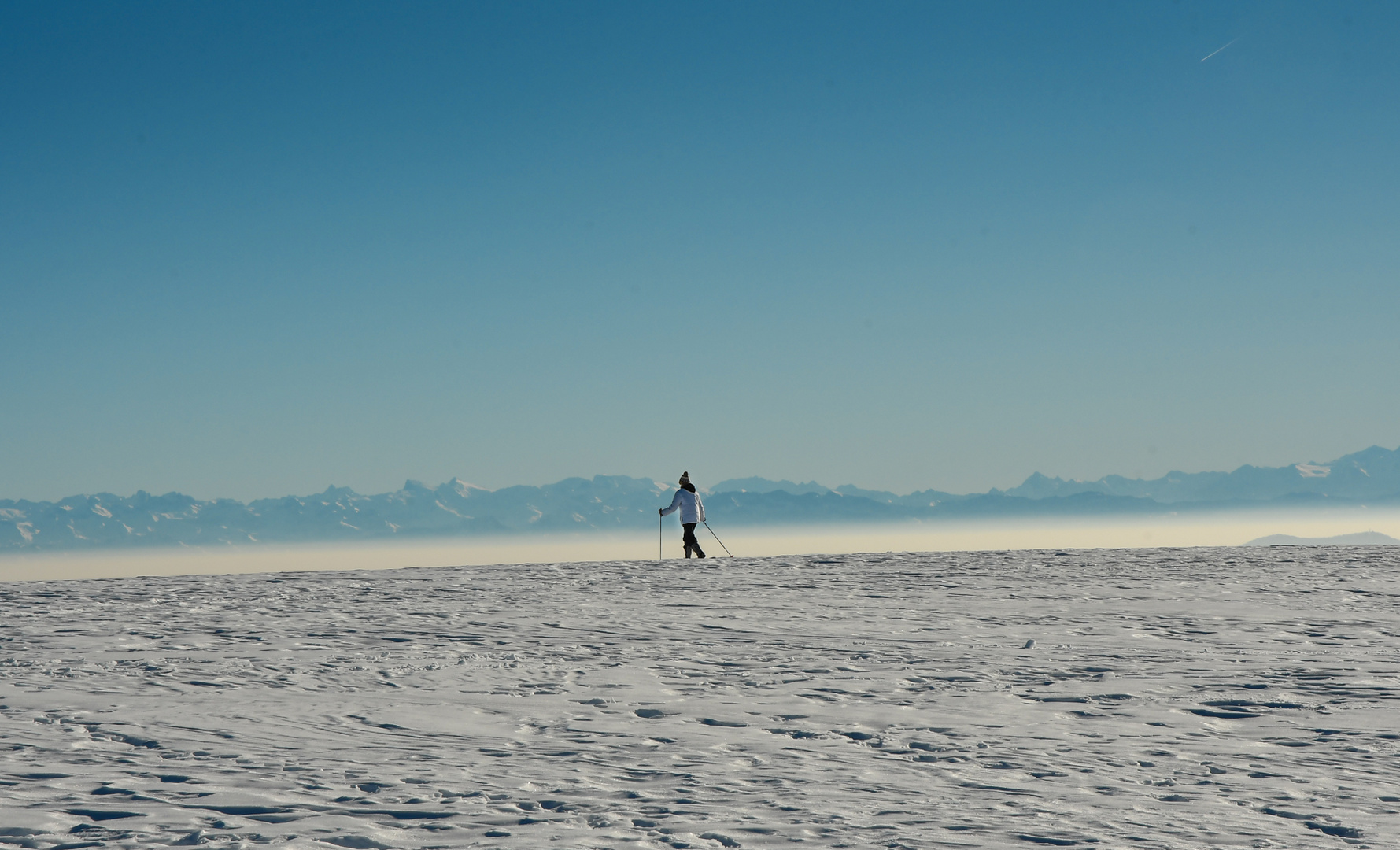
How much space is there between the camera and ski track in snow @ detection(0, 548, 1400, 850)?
194 inches

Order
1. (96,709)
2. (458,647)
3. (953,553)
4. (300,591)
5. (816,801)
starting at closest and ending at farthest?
(816,801), (96,709), (458,647), (300,591), (953,553)

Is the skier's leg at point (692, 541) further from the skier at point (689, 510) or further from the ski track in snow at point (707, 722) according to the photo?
the ski track in snow at point (707, 722)

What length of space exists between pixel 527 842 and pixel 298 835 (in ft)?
3.31

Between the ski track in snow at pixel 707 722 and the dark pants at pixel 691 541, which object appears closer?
the ski track in snow at pixel 707 722

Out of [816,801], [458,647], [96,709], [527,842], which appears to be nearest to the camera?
[527,842]

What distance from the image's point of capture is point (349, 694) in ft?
26.3

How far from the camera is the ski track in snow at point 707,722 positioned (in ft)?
16.1

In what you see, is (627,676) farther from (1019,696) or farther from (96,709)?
(96,709)

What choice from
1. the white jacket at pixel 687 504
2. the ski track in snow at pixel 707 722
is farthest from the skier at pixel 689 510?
the ski track in snow at pixel 707 722

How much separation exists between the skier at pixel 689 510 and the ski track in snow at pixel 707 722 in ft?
24.8

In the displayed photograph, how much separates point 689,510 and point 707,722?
48.0 ft

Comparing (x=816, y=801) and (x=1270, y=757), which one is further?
(x=1270, y=757)

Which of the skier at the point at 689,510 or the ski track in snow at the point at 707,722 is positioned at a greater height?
the skier at the point at 689,510

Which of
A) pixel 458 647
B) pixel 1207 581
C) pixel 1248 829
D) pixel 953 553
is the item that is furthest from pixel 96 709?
pixel 953 553
